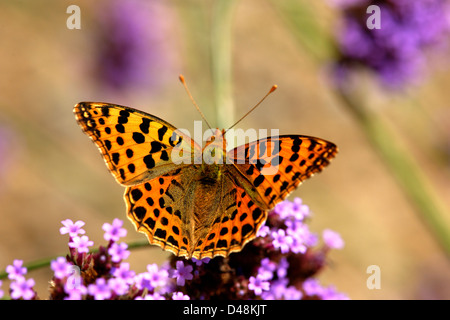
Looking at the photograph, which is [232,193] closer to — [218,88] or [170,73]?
[218,88]

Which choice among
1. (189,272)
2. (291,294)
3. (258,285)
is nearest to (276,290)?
(291,294)

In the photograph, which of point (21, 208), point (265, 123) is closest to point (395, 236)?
point (265, 123)

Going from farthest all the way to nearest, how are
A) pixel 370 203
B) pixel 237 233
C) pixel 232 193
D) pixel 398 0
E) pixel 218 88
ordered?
pixel 370 203
pixel 398 0
pixel 218 88
pixel 232 193
pixel 237 233

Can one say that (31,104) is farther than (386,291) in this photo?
No

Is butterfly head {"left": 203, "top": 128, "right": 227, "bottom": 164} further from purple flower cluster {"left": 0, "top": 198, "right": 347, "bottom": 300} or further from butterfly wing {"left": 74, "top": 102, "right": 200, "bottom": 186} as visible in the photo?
purple flower cluster {"left": 0, "top": 198, "right": 347, "bottom": 300}

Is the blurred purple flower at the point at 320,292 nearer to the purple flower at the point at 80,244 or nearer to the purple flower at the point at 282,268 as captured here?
the purple flower at the point at 282,268
